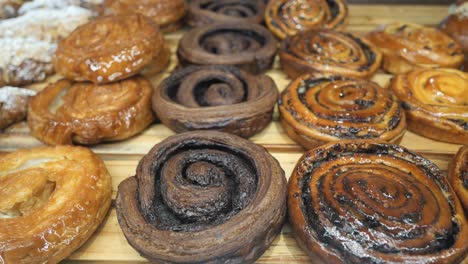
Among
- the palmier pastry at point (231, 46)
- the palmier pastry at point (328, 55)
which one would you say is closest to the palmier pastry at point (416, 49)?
the palmier pastry at point (328, 55)

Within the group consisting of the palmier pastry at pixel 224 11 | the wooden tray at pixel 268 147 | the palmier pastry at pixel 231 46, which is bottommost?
the wooden tray at pixel 268 147

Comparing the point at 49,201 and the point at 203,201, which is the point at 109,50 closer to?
the point at 49,201

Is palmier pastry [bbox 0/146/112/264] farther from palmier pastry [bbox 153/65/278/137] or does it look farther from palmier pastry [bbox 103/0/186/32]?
palmier pastry [bbox 103/0/186/32]

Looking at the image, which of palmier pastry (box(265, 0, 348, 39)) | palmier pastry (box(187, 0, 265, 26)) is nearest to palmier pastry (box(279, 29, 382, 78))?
palmier pastry (box(265, 0, 348, 39))

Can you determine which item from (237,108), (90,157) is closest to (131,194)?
(90,157)

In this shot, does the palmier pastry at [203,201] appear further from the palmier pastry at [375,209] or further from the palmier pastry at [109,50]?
the palmier pastry at [109,50]

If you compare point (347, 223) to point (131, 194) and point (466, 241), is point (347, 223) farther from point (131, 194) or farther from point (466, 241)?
point (131, 194)
